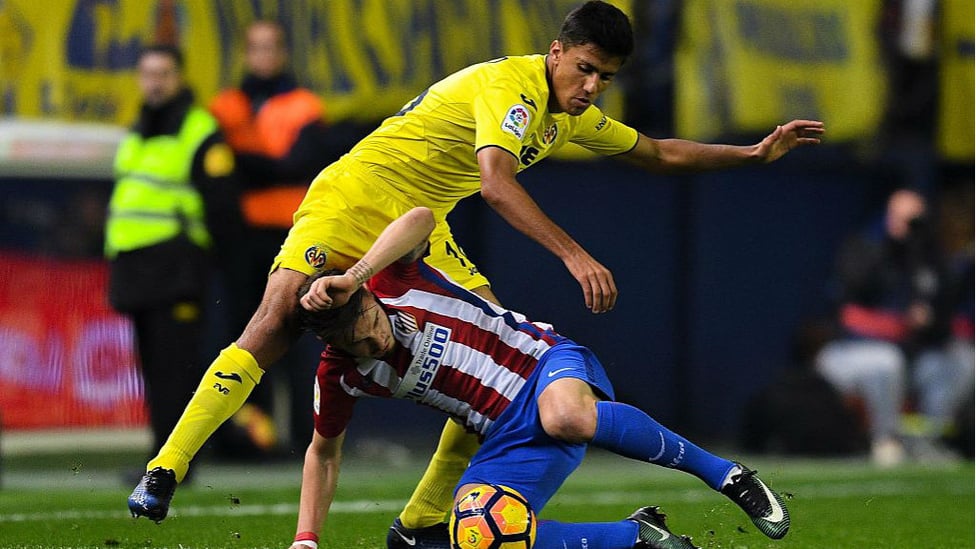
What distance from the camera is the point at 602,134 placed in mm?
6988

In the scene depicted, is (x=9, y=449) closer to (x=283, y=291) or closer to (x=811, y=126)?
(x=283, y=291)

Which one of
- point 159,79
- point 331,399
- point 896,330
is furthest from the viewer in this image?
point 896,330

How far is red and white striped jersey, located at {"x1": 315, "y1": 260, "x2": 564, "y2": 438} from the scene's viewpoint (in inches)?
221

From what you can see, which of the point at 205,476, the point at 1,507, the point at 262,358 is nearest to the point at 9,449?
the point at 205,476

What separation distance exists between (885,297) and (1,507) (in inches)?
278

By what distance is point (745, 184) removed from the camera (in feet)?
47.1

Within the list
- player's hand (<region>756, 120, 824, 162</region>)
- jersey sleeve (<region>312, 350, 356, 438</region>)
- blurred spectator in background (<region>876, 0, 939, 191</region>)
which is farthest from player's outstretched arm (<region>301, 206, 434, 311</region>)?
blurred spectator in background (<region>876, 0, 939, 191</region>)

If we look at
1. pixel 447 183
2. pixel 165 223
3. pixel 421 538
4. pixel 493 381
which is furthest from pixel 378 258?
pixel 165 223

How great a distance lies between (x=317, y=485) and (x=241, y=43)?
5.87 meters

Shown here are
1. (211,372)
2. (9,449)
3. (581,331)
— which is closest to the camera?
(211,372)

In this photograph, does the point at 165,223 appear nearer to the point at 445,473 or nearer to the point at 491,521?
the point at 445,473

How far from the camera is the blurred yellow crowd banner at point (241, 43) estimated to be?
10906mm

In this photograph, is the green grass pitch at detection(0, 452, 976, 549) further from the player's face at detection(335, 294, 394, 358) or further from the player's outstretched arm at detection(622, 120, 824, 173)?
the player's outstretched arm at detection(622, 120, 824, 173)

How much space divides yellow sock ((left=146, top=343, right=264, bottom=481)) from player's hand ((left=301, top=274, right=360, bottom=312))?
958mm
